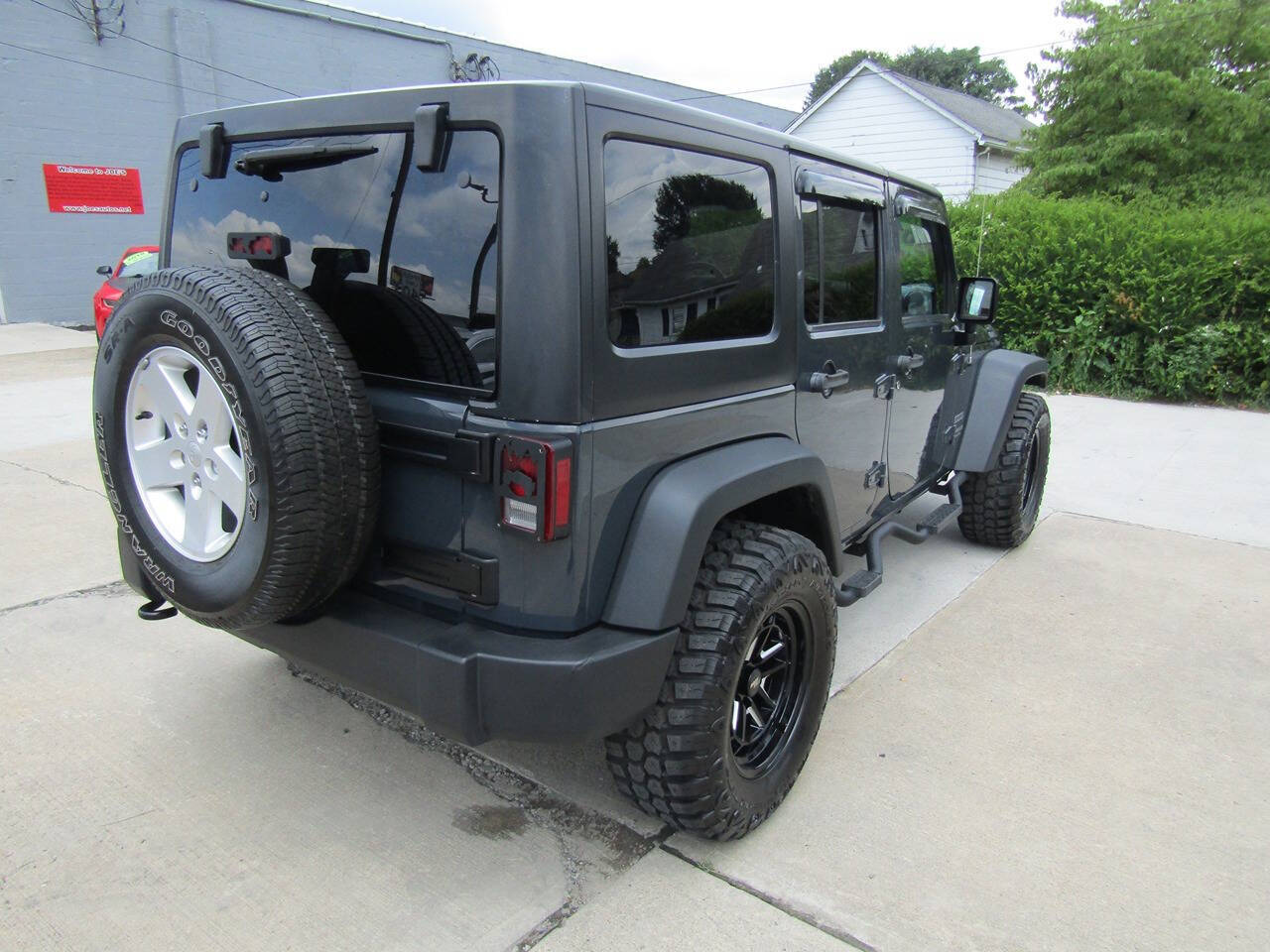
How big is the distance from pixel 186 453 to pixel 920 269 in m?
3.13

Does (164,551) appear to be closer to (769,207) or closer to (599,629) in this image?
(599,629)

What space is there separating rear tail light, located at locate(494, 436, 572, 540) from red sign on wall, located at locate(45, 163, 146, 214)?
1600cm

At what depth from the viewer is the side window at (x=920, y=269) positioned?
379cm

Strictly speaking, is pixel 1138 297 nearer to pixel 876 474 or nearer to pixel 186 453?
pixel 876 474

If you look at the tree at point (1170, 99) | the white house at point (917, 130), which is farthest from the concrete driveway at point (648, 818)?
the white house at point (917, 130)

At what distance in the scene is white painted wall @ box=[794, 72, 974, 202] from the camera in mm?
21156

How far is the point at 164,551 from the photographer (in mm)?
2293

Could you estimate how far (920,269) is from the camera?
Result: 4055 mm

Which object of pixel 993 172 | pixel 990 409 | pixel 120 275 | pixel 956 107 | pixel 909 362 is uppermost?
pixel 956 107

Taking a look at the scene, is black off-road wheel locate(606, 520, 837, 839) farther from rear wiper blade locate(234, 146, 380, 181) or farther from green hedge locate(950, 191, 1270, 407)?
green hedge locate(950, 191, 1270, 407)

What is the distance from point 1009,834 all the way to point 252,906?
2.07 meters

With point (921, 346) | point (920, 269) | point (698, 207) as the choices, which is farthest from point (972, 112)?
point (698, 207)

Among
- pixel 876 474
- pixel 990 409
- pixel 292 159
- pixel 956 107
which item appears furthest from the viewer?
pixel 956 107

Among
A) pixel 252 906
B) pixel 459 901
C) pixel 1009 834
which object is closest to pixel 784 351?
pixel 1009 834
